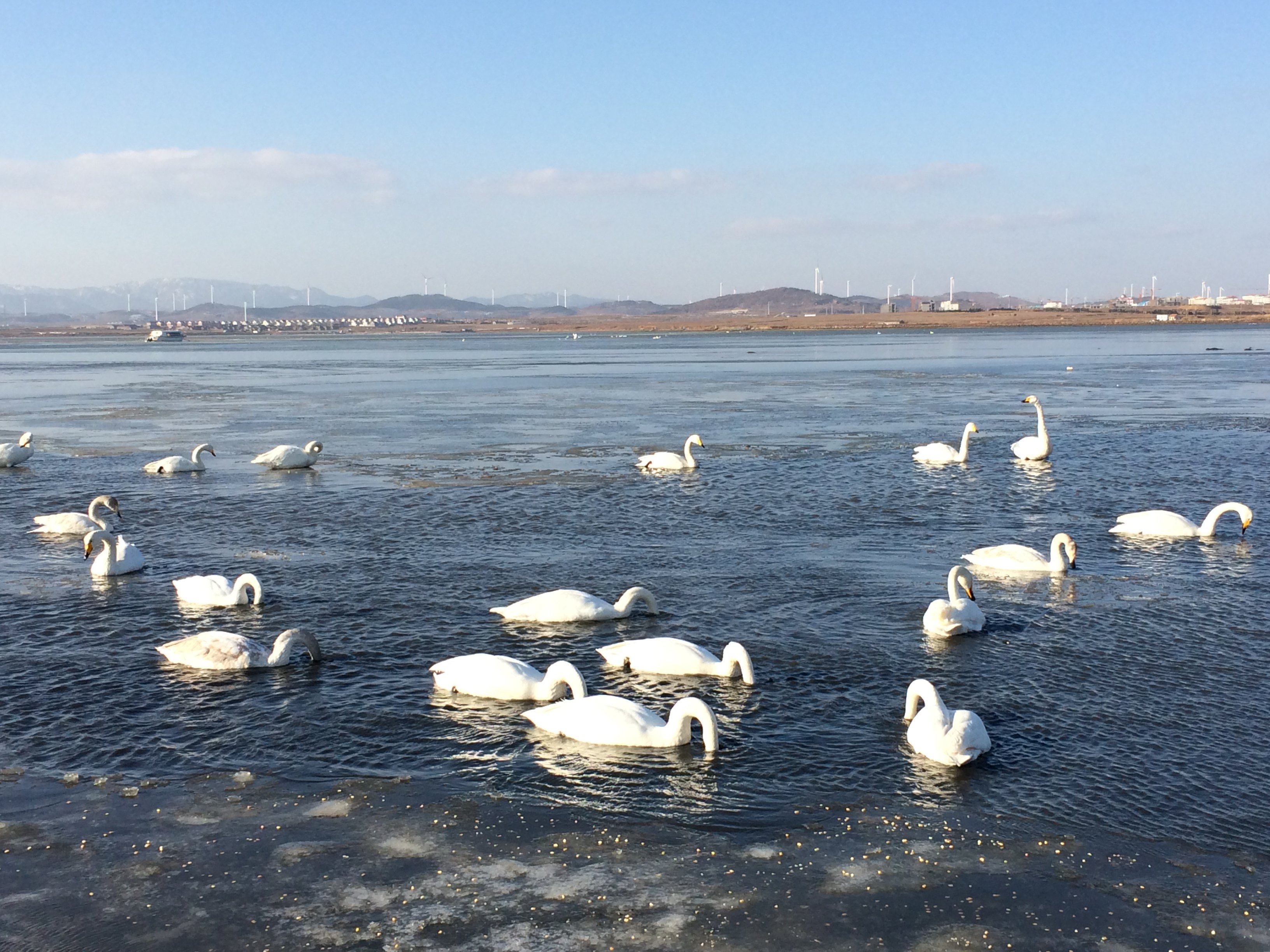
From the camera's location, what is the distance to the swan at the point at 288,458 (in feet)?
92.2

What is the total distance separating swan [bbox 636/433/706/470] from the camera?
27125mm

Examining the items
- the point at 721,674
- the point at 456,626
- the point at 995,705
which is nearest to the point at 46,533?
the point at 456,626

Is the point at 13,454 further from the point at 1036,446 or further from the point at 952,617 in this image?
the point at 1036,446

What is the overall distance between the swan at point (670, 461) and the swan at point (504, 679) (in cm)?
1505

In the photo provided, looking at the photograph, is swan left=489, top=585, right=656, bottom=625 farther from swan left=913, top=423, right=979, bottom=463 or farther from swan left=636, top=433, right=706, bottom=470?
swan left=913, top=423, right=979, bottom=463

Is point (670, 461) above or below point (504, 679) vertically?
above

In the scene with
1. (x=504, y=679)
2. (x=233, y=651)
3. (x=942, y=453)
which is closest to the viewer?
(x=504, y=679)

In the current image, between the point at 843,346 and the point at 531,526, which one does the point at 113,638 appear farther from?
the point at 843,346

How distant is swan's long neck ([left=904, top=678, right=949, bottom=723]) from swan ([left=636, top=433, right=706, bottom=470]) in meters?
15.7

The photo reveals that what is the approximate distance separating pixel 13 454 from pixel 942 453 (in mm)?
22043

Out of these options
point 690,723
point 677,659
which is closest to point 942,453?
point 677,659

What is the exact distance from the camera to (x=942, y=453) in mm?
27906

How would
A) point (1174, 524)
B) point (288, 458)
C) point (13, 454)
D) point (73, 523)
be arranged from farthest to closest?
1. point (13, 454)
2. point (288, 458)
3. point (73, 523)
4. point (1174, 524)

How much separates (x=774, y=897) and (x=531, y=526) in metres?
13.2
